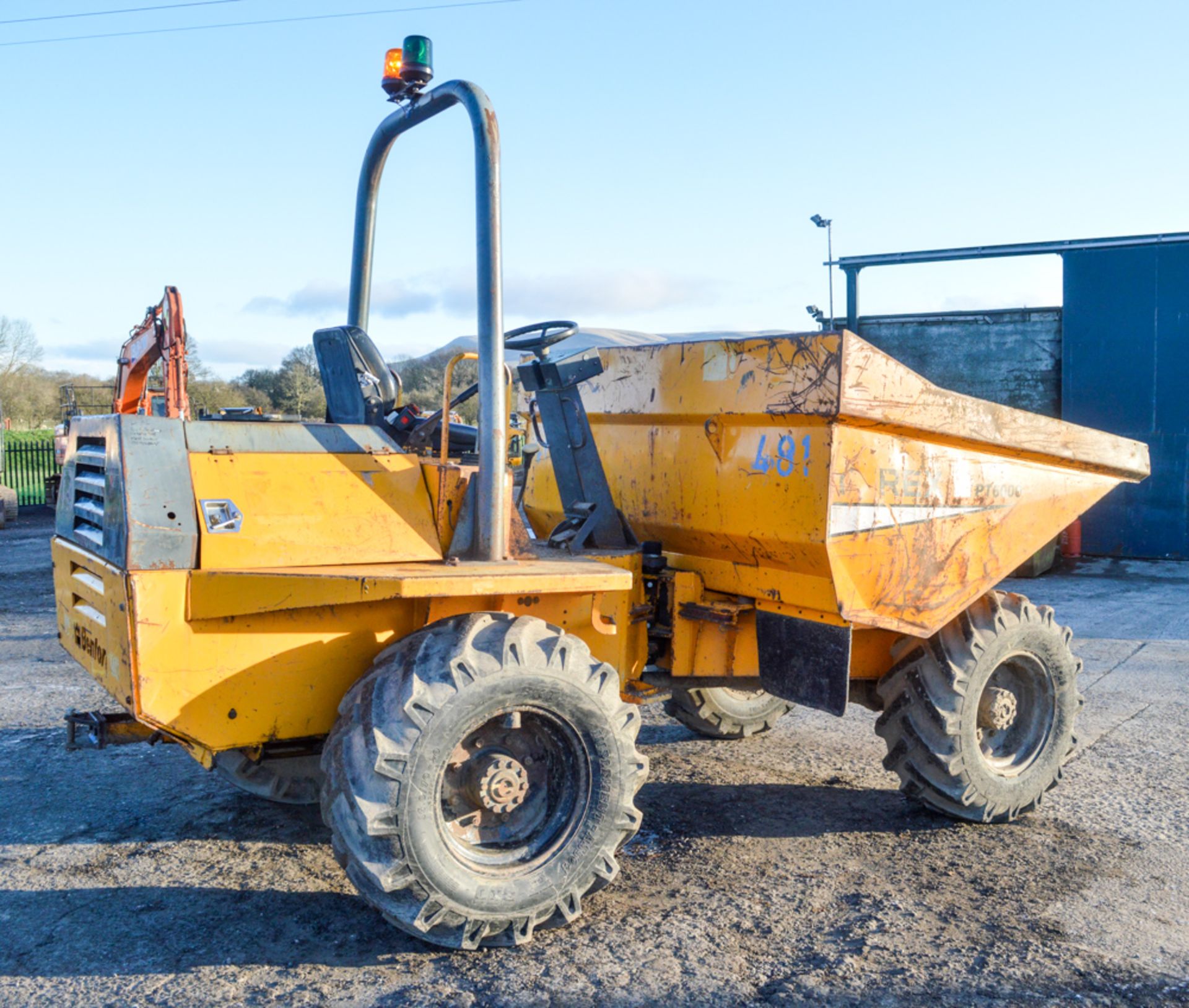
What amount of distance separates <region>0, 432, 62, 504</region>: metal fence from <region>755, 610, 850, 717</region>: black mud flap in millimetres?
21746

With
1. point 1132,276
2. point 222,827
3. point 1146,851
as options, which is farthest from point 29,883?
point 1132,276

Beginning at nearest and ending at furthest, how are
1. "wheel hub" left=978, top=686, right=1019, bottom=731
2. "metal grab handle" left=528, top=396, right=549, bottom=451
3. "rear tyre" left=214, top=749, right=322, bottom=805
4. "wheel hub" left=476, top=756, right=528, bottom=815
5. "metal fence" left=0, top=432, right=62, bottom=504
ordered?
"wheel hub" left=476, top=756, right=528, bottom=815, "rear tyre" left=214, top=749, right=322, bottom=805, "wheel hub" left=978, top=686, right=1019, bottom=731, "metal grab handle" left=528, top=396, right=549, bottom=451, "metal fence" left=0, top=432, right=62, bottom=504

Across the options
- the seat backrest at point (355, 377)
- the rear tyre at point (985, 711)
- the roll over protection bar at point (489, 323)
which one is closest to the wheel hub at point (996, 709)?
the rear tyre at point (985, 711)

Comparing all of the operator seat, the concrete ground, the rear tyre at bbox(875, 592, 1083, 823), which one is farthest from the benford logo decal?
the rear tyre at bbox(875, 592, 1083, 823)

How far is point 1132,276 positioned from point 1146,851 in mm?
12098

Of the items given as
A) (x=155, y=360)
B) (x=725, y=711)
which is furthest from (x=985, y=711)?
(x=155, y=360)

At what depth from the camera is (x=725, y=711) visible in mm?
5871

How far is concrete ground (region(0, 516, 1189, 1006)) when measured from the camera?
10.7 feet

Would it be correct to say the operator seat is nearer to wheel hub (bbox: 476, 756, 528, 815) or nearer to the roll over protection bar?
the roll over protection bar

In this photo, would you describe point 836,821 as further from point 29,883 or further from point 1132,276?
point 1132,276

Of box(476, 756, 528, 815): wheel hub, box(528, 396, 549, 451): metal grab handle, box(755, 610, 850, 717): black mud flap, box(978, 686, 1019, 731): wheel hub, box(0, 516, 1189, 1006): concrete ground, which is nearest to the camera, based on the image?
box(0, 516, 1189, 1006): concrete ground

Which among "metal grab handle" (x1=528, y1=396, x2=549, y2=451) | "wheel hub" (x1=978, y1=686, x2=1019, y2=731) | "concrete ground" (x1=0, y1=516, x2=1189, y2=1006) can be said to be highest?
"metal grab handle" (x1=528, y1=396, x2=549, y2=451)

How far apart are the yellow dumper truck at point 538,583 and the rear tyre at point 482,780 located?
1cm

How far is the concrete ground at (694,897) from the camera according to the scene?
3262mm
